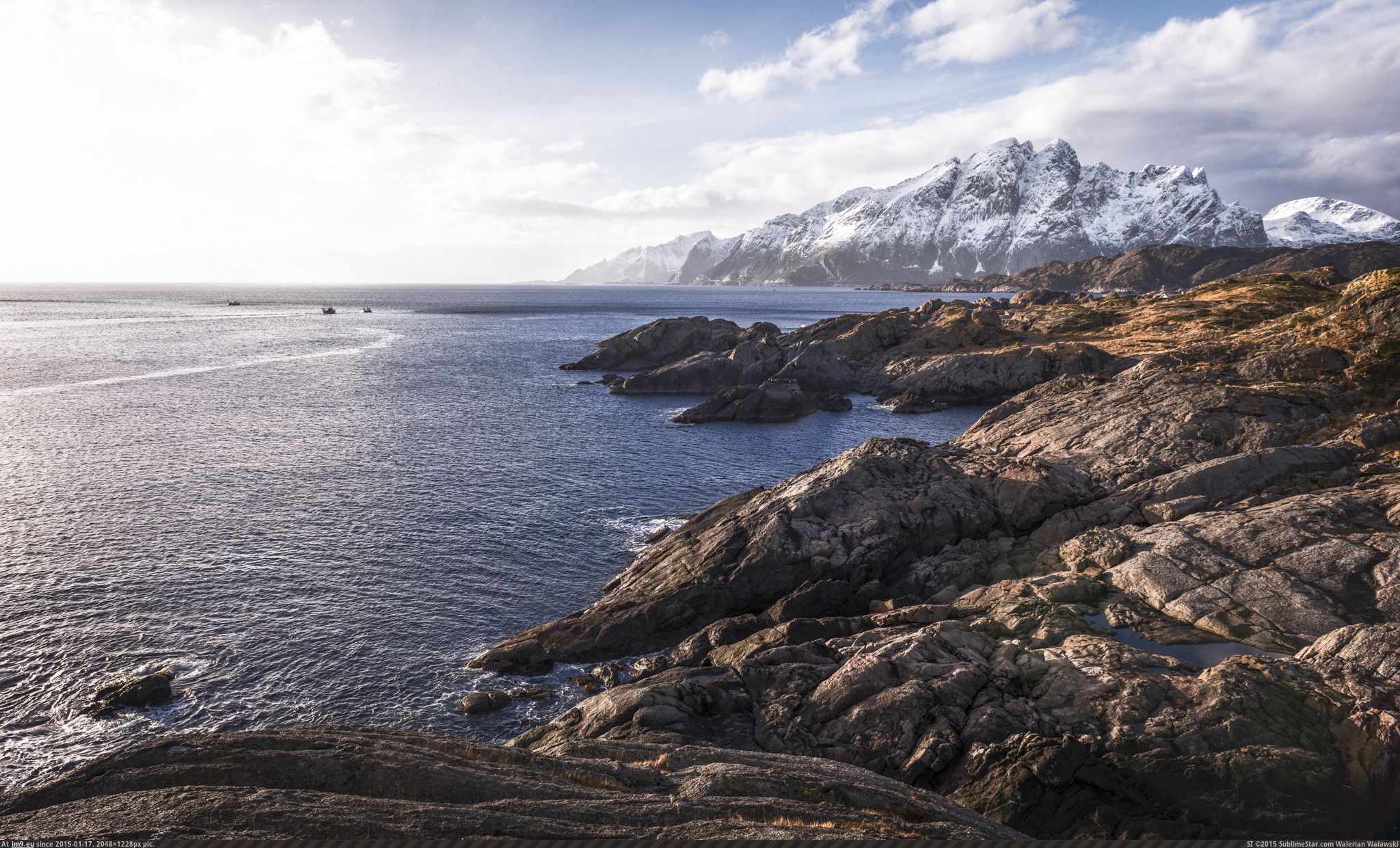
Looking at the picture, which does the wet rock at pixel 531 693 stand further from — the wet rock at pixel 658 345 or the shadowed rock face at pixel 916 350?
the wet rock at pixel 658 345

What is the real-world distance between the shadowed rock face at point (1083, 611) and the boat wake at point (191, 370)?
330 feet

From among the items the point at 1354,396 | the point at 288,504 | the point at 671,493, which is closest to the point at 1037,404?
the point at 1354,396

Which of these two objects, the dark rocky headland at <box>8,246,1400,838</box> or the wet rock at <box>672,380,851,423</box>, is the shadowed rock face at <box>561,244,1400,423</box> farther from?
the dark rocky headland at <box>8,246,1400,838</box>

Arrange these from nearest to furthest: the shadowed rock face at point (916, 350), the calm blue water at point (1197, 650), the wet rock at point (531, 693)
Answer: the calm blue water at point (1197, 650), the wet rock at point (531, 693), the shadowed rock face at point (916, 350)

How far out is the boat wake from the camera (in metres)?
90.8

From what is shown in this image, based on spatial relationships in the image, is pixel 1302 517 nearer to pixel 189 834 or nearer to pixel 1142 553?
pixel 1142 553

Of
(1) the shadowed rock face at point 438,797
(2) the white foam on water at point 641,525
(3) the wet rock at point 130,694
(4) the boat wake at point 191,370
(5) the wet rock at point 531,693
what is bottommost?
(5) the wet rock at point 531,693

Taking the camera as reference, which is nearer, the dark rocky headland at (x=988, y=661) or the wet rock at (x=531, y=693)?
the dark rocky headland at (x=988, y=661)

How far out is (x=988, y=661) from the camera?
2528 centimetres

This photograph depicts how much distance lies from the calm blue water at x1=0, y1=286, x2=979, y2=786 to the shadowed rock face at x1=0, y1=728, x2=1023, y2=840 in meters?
12.4

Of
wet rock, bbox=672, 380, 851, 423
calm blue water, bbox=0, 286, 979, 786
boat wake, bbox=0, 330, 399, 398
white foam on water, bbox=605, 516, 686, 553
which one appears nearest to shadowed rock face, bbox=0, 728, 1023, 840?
calm blue water, bbox=0, 286, 979, 786

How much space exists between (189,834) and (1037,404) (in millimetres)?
55894

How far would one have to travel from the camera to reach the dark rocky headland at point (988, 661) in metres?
14.8

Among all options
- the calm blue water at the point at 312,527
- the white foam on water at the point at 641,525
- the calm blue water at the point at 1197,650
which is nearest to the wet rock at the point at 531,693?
the calm blue water at the point at 312,527
